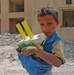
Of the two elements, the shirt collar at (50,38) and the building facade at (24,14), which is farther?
the building facade at (24,14)

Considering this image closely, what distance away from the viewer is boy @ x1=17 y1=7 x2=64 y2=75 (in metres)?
0.98

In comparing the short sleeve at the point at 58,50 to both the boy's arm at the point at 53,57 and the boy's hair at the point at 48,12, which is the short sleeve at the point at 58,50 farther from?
the boy's hair at the point at 48,12

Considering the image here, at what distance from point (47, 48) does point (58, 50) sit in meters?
0.07

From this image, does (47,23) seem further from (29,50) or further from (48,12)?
(29,50)

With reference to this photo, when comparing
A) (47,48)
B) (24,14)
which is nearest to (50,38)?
(47,48)

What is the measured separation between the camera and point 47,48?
1050 mm

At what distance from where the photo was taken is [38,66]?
3.43 feet

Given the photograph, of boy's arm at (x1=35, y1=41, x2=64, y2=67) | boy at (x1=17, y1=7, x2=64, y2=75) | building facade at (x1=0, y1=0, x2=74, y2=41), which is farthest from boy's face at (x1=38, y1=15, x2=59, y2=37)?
building facade at (x1=0, y1=0, x2=74, y2=41)

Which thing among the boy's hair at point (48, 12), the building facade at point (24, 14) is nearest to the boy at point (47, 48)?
the boy's hair at point (48, 12)

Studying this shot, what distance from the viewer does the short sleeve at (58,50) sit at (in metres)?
0.98

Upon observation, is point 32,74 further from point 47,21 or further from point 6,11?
point 6,11

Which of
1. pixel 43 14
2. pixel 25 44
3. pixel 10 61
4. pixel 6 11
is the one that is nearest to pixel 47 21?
Result: pixel 43 14

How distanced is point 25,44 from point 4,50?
692 centimetres

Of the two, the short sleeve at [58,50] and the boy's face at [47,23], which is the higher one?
the boy's face at [47,23]
